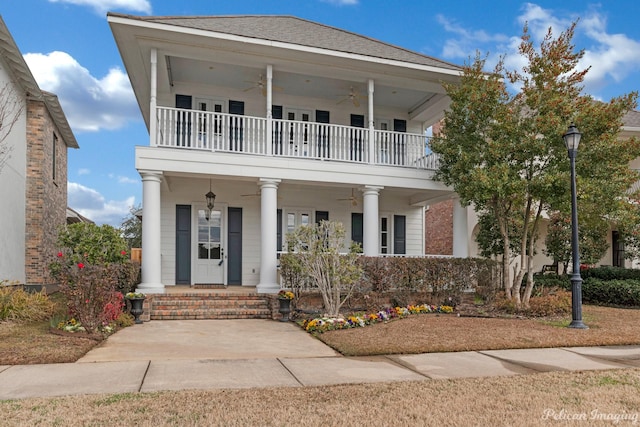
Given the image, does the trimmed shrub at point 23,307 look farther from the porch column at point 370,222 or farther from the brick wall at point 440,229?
the brick wall at point 440,229

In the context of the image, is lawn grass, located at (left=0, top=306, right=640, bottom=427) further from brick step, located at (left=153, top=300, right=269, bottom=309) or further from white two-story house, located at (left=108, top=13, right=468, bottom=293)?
white two-story house, located at (left=108, top=13, right=468, bottom=293)

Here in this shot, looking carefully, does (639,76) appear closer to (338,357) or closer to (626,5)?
(626,5)

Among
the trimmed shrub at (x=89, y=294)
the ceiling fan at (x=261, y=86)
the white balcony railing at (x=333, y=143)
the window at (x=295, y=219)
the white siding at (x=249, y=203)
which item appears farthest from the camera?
the window at (x=295, y=219)

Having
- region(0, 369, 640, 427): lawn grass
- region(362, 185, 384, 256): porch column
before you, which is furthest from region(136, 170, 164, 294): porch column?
region(0, 369, 640, 427): lawn grass

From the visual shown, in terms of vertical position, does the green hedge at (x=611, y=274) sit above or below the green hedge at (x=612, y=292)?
above

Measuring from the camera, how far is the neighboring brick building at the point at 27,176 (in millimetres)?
12398

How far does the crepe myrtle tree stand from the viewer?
32.9 ft

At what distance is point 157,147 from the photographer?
1106cm

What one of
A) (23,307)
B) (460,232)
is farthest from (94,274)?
(460,232)

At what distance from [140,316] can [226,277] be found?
398 centimetres

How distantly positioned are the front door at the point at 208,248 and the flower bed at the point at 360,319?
15.6ft

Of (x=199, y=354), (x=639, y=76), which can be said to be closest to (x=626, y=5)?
(x=639, y=76)

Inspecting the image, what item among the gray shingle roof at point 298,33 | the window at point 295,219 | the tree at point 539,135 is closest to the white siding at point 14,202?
the gray shingle roof at point 298,33

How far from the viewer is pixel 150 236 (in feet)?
35.9
